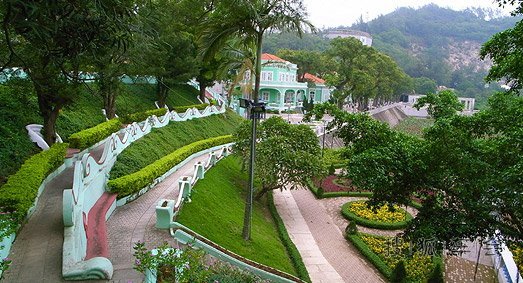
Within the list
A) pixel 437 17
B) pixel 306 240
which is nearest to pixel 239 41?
pixel 306 240

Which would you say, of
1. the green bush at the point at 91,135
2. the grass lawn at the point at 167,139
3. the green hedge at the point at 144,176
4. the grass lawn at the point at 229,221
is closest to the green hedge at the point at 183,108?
the grass lawn at the point at 167,139

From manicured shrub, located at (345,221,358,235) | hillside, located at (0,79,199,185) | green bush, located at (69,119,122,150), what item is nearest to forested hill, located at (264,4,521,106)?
hillside, located at (0,79,199,185)

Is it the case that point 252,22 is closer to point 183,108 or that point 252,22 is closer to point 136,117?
point 136,117

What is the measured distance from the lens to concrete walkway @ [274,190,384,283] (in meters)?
12.5

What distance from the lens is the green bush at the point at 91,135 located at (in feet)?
47.8

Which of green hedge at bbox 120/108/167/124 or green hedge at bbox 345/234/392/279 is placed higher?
green hedge at bbox 120/108/167/124

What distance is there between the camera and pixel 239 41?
39.0ft

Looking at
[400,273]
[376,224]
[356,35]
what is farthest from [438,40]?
[400,273]

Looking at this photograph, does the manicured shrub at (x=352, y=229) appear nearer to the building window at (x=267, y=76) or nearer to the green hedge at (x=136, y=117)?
the green hedge at (x=136, y=117)

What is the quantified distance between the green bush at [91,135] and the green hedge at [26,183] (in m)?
2.65

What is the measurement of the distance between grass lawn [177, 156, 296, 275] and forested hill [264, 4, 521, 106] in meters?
89.5

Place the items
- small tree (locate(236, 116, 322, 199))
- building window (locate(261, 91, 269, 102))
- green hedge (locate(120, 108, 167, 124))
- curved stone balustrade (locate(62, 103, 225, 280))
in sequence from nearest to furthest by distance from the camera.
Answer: curved stone balustrade (locate(62, 103, 225, 280)) → small tree (locate(236, 116, 322, 199)) → green hedge (locate(120, 108, 167, 124)) → building window (locate(261, 91, 269, 102))

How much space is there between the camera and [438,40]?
158 m

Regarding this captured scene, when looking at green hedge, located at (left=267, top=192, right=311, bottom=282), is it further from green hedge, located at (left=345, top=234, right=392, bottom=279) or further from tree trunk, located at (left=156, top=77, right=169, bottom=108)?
tree trunk, located at (left=156, top=77, right=169, bottom=108)
